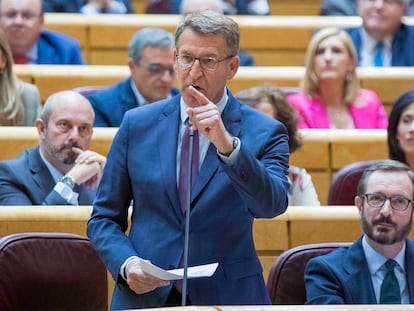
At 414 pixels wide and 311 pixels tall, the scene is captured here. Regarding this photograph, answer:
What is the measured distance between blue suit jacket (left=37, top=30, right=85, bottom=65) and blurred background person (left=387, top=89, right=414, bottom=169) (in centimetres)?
141

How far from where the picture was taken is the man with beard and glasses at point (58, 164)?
8.50 feet

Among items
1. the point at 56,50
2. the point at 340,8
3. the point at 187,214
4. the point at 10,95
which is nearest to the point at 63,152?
the point at 10,95

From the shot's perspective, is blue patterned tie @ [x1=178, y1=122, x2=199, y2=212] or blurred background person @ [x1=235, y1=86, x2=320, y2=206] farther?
blurred background person @ [x1=235, y1=86, x2=320, y2=206]

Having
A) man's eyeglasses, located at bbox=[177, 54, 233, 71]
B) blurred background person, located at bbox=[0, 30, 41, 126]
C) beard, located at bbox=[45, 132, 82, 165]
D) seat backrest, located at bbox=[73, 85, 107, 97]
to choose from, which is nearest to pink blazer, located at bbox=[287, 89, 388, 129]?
seat backrest, located at bbox=[73, 85, 107, 97]

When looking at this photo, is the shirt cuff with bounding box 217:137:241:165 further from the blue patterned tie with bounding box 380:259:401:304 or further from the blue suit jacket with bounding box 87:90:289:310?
the blue patterned tie with bounding box 380:259:401:304

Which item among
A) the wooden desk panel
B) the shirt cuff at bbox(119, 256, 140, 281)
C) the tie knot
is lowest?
the tie knot

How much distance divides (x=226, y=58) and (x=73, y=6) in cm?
298

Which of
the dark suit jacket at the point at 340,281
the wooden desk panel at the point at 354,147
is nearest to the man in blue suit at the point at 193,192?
the dark suit jacket at the point at 340,281

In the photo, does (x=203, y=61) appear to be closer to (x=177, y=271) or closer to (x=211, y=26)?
(x=211, y=26)

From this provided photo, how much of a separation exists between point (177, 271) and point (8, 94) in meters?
1.67

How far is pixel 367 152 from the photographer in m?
Answer: 3.16

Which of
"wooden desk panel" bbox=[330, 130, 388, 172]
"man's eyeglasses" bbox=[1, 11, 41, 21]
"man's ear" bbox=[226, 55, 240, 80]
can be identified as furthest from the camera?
"man's eyeglasses" bbox=[1, 11, 41, 21]

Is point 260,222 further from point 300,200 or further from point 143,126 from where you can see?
point 143,126

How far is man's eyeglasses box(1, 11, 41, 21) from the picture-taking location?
3.73 metres
